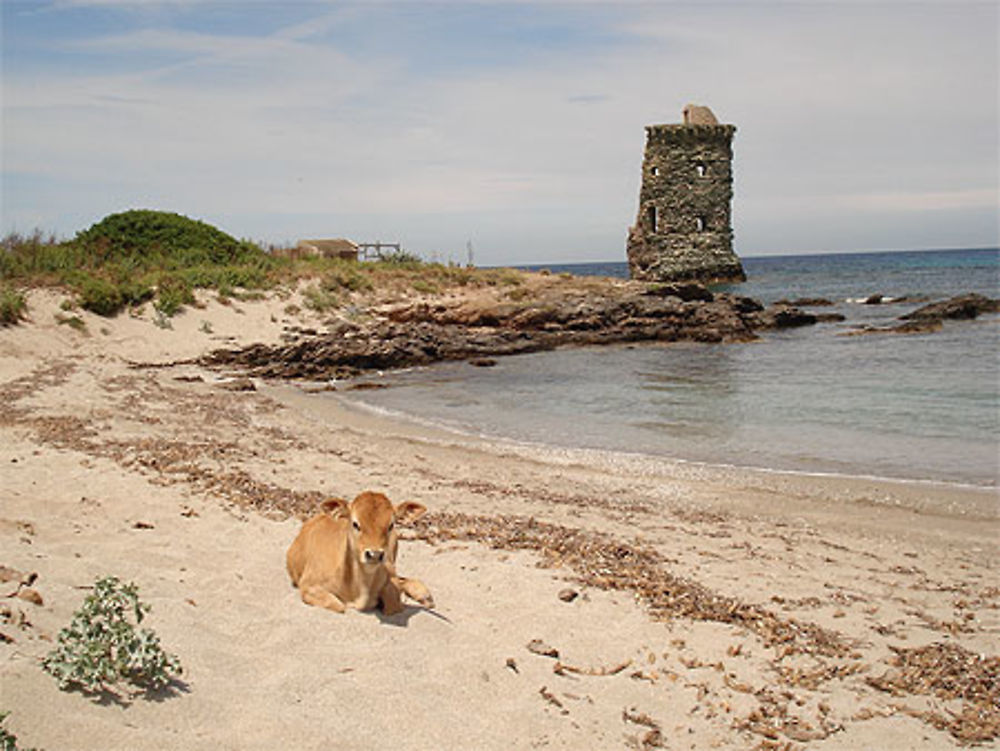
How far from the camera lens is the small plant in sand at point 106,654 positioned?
3855mm

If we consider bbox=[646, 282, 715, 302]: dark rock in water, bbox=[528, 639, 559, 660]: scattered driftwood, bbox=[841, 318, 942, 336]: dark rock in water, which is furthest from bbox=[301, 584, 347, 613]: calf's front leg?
bbox=[646, 282, 715, 302]: dark rock in water

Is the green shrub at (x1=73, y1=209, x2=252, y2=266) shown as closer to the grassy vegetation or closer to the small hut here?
the grassy vegetation

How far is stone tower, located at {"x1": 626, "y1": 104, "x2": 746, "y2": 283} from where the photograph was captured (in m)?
55.5

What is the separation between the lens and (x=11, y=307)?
21.2 m

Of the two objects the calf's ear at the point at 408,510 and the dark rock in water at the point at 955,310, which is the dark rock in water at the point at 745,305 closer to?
the dark rock in water at the point at 955,310

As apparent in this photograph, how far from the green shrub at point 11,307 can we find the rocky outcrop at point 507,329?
15.3 feet

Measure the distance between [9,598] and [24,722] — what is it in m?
1.43

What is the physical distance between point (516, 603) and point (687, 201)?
174 ft

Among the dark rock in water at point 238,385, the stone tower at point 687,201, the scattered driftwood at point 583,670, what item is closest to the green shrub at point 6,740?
the scattered driftwood at point 583,670

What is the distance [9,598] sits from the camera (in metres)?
4.65

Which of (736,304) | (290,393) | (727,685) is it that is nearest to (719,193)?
(736,304)

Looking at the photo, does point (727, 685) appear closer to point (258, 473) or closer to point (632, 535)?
point (632, 535)

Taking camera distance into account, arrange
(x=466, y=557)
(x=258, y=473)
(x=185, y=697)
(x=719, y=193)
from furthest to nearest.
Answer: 1. (x=719, y=193)
2. (x=258, y=473)
3. (x=466, y=557)
4. (x=185, y=697)

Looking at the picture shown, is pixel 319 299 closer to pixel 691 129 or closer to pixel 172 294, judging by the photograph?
pixel 172 294
